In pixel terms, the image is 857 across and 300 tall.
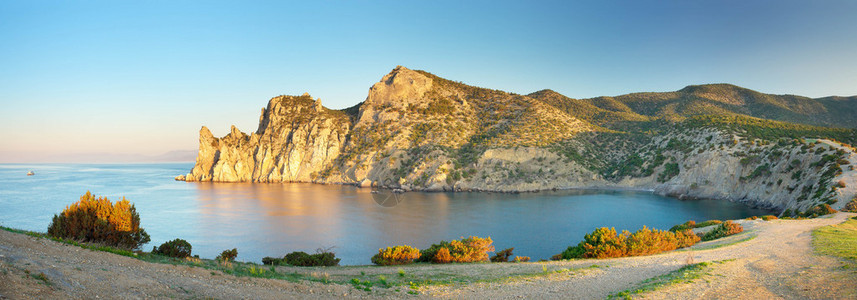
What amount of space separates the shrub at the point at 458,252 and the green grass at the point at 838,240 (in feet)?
47.8

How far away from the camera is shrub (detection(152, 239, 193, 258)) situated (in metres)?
17.3

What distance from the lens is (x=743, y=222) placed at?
28.8 m

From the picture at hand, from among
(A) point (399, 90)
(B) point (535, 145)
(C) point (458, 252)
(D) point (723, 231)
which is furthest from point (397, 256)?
(A) point (399, 90)

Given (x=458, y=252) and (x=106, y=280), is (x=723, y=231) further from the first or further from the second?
(x=106, y=280)

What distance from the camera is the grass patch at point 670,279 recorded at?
10.3m

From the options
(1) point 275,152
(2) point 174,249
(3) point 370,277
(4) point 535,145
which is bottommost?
(3) point 370,277

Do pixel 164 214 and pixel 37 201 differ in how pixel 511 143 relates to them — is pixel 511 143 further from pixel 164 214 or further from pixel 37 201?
pixel 37 201

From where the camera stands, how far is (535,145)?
81.2 meters

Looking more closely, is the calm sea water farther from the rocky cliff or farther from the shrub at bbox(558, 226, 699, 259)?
the shrub at bbox(558, 226, 699, 259)

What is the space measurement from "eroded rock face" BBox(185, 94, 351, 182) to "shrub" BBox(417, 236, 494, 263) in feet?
267

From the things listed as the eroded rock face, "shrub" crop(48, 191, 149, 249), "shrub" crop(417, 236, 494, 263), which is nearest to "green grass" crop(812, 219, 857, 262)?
"shrub" crop(417, 236, 494, 263)

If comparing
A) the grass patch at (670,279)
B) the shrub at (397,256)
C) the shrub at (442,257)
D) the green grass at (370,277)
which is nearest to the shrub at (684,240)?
the grass patch at (670,279)

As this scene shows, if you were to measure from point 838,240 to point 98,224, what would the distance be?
1325 inches

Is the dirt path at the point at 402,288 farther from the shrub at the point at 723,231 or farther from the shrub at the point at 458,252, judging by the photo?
the shrub at the point at 723,231
